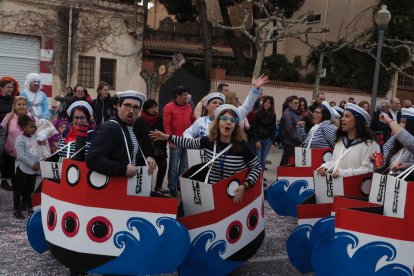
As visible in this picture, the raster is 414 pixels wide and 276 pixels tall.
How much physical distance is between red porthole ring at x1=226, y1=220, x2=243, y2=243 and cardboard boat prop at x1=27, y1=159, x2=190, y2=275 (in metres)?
0.52

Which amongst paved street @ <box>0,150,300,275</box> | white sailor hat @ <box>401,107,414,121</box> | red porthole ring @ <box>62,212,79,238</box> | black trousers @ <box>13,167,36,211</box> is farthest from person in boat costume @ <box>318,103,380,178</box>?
black trousers @ <box>13,167,36,211</box>

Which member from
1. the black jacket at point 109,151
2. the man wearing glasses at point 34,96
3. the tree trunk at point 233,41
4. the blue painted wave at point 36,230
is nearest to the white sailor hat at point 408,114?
the black jacket at point 109,151

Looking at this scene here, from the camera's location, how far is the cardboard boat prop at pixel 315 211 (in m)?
4.91

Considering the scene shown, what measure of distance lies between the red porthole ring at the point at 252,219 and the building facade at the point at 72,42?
636 inches

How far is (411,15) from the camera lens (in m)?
25.7

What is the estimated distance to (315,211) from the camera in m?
5.04

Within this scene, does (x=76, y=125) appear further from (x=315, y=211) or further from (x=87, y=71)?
(x=87, y=71)

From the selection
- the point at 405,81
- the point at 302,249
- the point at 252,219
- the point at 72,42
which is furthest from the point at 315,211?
the point at 405,81

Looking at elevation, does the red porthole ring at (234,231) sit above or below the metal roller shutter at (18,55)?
below

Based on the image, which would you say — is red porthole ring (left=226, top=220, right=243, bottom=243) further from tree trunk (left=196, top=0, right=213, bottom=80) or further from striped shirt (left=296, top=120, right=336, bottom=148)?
tree trunk (left=196, top=0, right=213, bottom=80)

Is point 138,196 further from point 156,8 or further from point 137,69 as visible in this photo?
point 156,8

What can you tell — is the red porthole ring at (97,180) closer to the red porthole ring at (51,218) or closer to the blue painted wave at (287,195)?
the red porthole ring at (51,218)

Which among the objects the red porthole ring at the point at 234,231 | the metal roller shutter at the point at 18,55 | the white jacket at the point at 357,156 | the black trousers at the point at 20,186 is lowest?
the black trousers at the point at 20,186

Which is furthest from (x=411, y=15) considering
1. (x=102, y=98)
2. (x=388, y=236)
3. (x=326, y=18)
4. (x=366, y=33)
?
(x=388, y=236)
